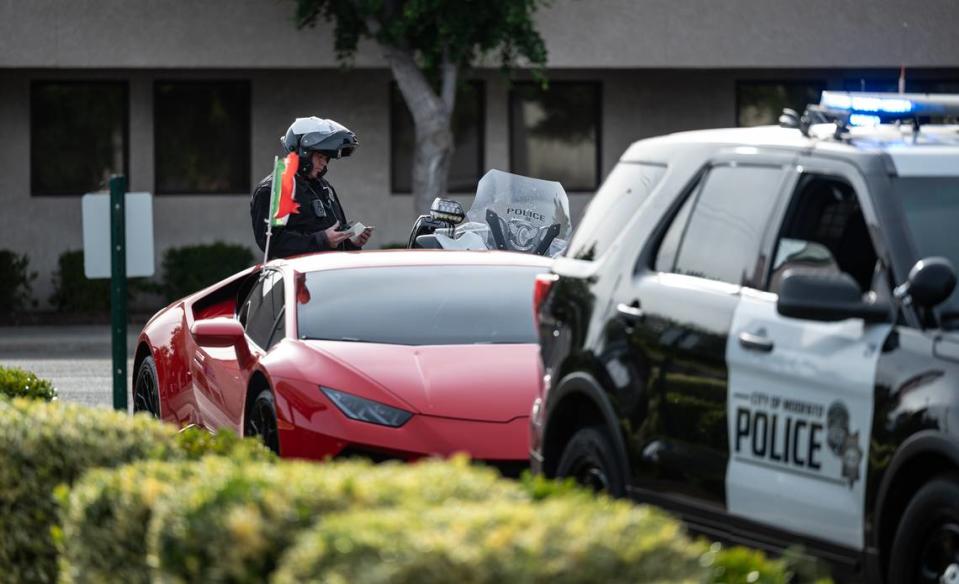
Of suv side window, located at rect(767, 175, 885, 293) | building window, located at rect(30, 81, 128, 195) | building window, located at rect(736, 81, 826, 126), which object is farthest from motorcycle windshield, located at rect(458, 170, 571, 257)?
building window, located at rect(736, 81, 826, 126)

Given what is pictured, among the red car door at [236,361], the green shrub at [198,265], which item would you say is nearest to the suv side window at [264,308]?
the red car door at [236,361]

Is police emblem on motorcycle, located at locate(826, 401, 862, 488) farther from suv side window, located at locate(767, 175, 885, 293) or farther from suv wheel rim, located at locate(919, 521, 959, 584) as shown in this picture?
suv side window, located at locate(767, 175, 885, 293)

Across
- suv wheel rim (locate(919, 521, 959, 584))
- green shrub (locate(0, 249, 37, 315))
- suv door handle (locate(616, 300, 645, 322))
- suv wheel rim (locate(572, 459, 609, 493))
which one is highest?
suv door handle (locate(616, 300, 645, 322))

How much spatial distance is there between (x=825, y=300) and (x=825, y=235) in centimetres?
59

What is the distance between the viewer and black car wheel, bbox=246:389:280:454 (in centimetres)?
887

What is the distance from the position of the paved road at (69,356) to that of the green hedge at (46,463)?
10.4m

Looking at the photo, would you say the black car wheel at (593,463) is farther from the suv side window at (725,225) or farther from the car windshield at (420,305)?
the car windshield at (420,305)

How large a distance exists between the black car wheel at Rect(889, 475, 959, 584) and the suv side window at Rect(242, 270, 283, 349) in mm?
4918

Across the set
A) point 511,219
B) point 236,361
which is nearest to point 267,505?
point 236,361

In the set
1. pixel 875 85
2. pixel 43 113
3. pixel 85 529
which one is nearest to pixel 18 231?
pixel 43 113

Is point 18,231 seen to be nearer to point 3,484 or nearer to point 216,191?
point 216,191

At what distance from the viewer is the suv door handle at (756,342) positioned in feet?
19.5

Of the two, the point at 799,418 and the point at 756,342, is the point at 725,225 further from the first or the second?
the point at 799,418

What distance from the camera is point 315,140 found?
1291 cm
